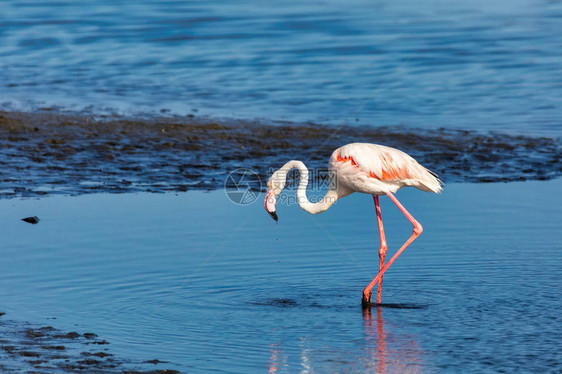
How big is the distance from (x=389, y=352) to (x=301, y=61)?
13.8m

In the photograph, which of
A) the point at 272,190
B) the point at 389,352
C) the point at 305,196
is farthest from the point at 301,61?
the point at 389,352

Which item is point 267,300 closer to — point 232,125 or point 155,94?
point 232,125

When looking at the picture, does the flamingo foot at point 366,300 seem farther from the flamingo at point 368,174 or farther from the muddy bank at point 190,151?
the muddy bank at point 190,151

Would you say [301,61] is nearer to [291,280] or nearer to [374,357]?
[291,280]

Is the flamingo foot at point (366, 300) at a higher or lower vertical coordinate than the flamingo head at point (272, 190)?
lower

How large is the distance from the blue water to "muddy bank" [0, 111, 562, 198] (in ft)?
2.96

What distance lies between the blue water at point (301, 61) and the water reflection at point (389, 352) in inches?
332

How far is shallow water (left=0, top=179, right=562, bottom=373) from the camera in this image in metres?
5.64

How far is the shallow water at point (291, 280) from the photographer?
564 cm

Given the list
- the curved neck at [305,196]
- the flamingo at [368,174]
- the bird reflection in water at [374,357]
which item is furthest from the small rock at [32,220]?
the bird reflection in water at [374,357]

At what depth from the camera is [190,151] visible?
41.1 feet

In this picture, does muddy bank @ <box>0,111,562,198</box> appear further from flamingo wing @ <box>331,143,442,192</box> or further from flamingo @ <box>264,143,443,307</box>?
flamingo wing @ <box>331,143,442,192</box>

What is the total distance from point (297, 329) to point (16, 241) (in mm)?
3337

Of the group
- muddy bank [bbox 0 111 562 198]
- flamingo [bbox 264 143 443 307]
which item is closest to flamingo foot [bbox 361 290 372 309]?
flamingo [bbox 264 143 443 307]
